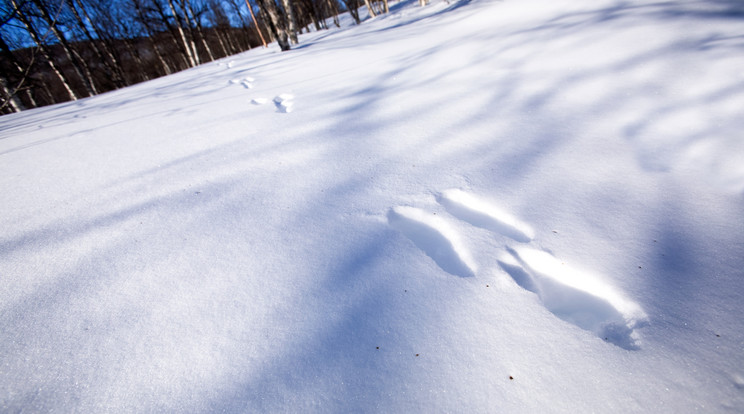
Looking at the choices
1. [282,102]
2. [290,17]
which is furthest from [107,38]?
[282,102]

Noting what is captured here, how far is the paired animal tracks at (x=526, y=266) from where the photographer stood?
0.66 m

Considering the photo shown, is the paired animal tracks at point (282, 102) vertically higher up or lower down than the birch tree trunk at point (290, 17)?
lower down

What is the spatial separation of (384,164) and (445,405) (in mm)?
961

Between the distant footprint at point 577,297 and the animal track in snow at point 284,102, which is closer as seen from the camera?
the distant footprint at point 577,297

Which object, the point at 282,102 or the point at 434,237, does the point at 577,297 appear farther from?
the point at 282,102

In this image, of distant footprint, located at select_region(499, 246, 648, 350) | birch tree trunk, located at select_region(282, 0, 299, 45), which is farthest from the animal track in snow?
birch tree trunk, located at select_region(282, 0, 299, 45)

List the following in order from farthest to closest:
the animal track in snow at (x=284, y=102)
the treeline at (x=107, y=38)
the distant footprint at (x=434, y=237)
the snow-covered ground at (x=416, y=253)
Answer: the treeline at (x=107, y=38), the animal track in snow at (x=284, y=102), the distant footprint at (x=434, y=237), the snow-covered ground at (x=416, y=253)

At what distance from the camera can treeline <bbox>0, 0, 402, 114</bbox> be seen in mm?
5445

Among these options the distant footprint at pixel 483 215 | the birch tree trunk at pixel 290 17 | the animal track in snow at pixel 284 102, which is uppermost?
the birch tree trunk at pixel 290 17

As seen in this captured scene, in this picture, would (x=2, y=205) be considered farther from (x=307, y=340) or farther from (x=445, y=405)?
(x=445, y=405)

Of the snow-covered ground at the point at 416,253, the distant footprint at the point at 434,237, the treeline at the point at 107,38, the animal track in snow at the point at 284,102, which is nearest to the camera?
the snow-covered ground at the point at 416,253

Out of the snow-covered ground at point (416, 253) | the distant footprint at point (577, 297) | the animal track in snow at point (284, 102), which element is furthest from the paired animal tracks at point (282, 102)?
the distant footprint at point (577, 297)

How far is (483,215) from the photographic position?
3.19ft

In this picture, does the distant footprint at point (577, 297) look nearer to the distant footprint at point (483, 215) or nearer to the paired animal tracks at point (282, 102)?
the distant footprint at point (483, 215)
